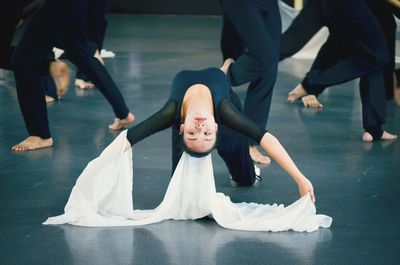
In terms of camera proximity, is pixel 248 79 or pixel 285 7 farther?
pixel 285 7

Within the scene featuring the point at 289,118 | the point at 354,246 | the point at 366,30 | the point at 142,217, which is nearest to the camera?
the point at 354,246

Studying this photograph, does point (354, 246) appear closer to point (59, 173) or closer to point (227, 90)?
point (227, 90)

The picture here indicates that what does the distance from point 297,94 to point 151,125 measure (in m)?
2.44

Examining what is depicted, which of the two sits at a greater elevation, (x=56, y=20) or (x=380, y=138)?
(x=56, y=20)

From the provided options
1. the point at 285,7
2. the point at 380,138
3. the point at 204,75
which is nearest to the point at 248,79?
the point at 204,75

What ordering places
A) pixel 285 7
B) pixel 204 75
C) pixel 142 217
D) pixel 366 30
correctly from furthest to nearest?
1. pixel 285 7
2. pixel 366 30
3. pixel 204 75
4. pixel 142 217

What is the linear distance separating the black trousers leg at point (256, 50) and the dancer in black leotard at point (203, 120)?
20.3 inches

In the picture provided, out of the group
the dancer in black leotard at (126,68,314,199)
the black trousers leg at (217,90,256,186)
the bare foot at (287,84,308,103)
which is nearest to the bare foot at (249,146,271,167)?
the black trousers leg at (217,90,256,186)

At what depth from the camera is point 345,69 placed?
16.0 ft

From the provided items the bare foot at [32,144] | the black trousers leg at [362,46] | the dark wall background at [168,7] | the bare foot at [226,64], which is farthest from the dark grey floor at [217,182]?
the dark wall background at [168,7]

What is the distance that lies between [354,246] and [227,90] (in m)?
0.93

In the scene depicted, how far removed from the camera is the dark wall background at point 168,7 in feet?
36.4

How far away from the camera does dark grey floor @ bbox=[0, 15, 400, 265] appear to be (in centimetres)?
309

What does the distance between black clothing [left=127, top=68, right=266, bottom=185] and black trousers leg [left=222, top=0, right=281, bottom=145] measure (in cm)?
39
